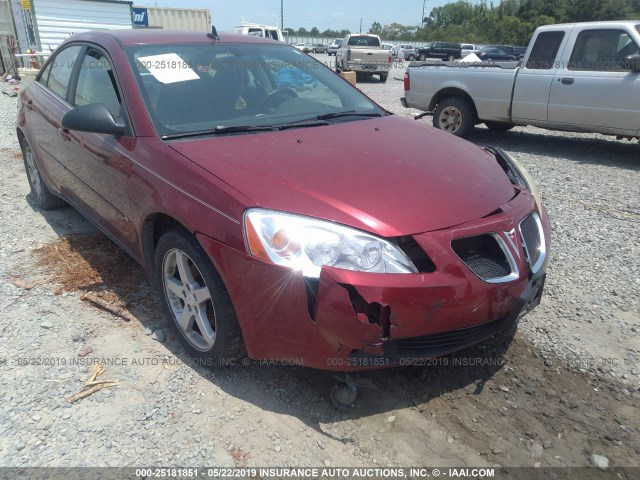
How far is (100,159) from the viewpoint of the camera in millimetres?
3166

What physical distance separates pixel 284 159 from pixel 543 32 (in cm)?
683

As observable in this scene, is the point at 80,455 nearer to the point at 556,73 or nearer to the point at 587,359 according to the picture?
the point at 587,359

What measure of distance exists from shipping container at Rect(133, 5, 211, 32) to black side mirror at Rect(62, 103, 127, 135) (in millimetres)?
19746

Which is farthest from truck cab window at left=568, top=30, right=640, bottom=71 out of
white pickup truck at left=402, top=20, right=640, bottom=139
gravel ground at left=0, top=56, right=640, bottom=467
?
gravel ground at left=0, top=56, right=640, bottom=467

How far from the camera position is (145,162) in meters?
2.70

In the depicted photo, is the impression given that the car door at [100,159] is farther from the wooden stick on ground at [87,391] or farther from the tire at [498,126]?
the tire at [498,126]

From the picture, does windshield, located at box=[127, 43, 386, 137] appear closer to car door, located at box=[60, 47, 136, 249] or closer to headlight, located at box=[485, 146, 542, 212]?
car door, located at box=[60, 47, 136, 249]

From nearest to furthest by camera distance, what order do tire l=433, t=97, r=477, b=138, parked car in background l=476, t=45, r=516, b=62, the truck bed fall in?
1. the truck bed
2. tire l=433, t=97, r=477, b=138
3. parked car in background l=476, t=45, r=516, b=62

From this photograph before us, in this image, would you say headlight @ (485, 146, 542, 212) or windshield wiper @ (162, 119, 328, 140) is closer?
windshield wiper @ (162, 119, 328, 140)

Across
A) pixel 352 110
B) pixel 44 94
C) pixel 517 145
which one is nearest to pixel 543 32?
pixel 517 145

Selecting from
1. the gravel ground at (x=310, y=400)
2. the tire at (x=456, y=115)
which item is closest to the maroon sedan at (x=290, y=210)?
the gravel ground at (x=310, y=400)

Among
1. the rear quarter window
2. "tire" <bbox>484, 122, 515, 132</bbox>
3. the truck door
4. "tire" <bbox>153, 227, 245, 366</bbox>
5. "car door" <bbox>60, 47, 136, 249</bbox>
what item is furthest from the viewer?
the rear quarter window

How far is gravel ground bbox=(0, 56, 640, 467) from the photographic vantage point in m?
2.19

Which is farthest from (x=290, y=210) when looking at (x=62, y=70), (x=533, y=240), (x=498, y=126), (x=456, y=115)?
(x=498, y=126)
